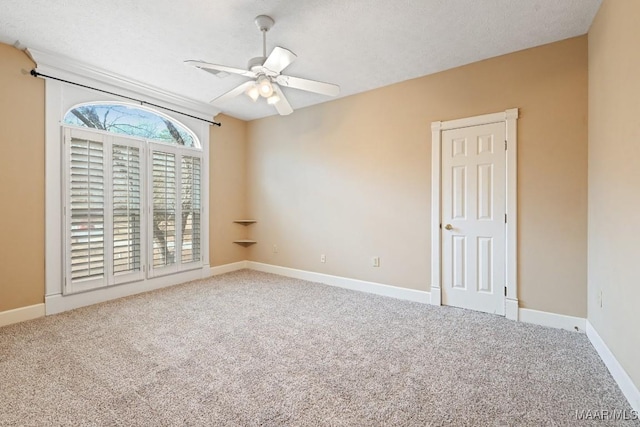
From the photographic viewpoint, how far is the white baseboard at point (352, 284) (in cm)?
360

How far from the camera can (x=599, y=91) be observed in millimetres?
2340

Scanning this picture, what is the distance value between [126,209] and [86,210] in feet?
1.42

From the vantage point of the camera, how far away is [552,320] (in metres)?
2.78

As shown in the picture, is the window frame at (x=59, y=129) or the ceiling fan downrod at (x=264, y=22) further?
the window frame at (x=59, y=129)

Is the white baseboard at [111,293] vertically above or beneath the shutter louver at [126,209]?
beneath

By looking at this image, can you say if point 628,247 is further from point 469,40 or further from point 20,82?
point 20,82

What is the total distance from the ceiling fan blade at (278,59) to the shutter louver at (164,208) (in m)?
2.58

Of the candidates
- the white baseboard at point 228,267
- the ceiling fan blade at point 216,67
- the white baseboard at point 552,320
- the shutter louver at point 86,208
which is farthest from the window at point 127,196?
the white baseboard at point 552,320

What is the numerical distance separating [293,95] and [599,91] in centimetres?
323

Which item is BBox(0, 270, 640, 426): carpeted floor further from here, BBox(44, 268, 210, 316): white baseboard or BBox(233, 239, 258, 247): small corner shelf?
BBox(233, 239, 258, 247): small corner shelf

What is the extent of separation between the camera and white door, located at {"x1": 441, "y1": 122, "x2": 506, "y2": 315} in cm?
305

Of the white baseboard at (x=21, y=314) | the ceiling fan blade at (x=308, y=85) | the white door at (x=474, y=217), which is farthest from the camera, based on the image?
the white door at (x=474, y=217)

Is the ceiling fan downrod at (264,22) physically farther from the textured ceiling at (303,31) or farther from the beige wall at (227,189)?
the beige wall at (227,189)

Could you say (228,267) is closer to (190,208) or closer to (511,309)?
(190,208)
